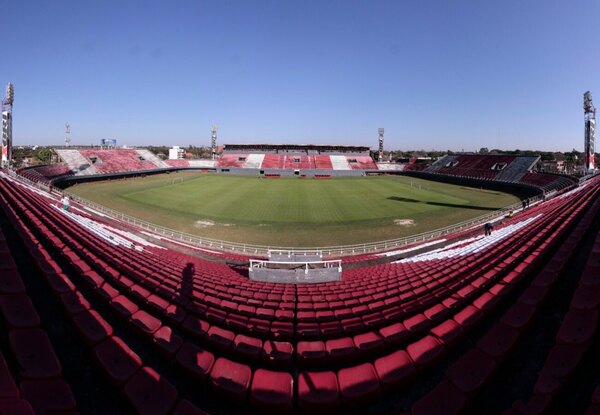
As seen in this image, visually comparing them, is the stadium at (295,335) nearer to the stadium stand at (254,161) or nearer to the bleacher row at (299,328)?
the bleacher row at (299,328)

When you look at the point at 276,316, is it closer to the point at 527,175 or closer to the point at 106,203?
the point at 106,203

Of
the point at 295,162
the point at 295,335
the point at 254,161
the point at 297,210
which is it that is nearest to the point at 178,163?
the point at 254,161

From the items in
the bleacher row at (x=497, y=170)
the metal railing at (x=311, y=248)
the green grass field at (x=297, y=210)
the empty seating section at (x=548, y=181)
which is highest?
the bleacher row at (x=497, y=170)

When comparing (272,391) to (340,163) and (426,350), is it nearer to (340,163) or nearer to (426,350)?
(426,350)

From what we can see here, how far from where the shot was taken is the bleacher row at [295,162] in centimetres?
8200

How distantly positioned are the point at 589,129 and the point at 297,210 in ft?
133

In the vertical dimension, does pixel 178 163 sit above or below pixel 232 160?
below

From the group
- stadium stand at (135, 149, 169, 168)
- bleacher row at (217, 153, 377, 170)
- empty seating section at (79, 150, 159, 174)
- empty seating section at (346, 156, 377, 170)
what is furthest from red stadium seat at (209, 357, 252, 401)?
stadium stand at (135, 149, 169, 168)

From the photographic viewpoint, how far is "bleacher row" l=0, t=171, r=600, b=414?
3.66 metres

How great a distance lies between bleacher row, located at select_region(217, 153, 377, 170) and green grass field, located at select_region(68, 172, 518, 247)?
33.9m

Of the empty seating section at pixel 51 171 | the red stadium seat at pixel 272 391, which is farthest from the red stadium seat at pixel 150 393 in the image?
the empty seating section at pixel 51 171

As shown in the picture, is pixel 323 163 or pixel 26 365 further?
pixel 323 163

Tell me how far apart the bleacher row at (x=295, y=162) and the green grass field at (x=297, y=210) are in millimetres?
33891

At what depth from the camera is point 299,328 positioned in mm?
5699
